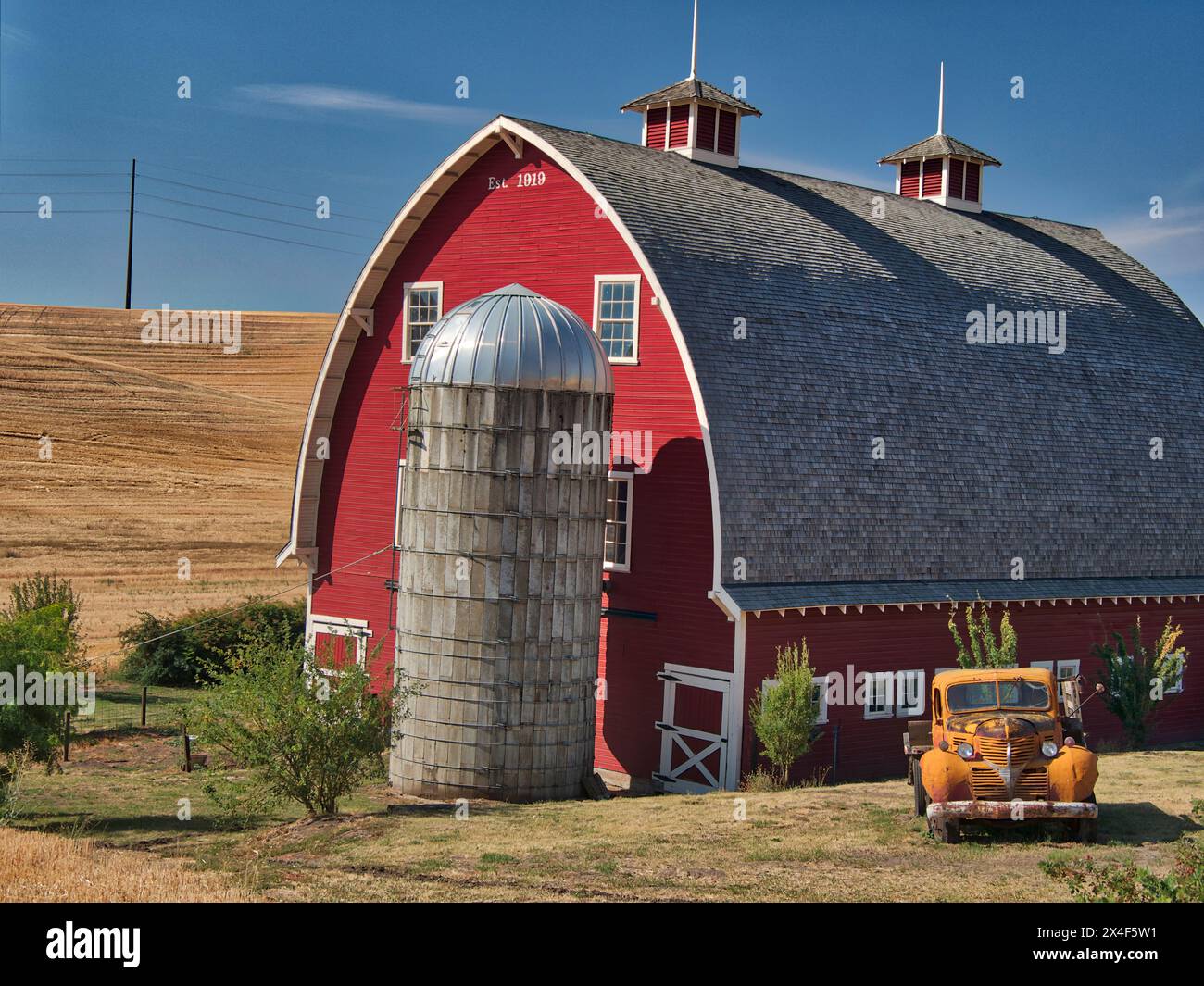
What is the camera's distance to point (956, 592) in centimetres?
2664

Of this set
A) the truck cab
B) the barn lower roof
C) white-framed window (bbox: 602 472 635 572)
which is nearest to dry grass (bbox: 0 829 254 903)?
the truck cab

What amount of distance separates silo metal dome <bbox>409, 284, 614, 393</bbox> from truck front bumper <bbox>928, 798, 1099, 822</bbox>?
942 cm

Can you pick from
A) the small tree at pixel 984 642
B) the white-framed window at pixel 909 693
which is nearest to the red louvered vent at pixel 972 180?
the small tree at pixel 984 642

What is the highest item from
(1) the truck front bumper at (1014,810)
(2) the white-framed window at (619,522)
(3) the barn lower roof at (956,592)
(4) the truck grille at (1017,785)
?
(2) the white-framed window at (619,522)

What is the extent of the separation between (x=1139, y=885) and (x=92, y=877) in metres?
10.7

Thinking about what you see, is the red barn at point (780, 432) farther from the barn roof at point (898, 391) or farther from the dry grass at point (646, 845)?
the dry grass at point (646, 845)

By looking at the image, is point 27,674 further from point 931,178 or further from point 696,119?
point 931,178

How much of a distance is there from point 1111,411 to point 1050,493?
10.9ft

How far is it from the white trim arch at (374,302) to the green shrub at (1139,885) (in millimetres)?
10286

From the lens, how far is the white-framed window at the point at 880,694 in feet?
84.4

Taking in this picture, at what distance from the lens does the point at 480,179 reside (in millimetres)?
28438

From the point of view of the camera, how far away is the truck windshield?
696 inches

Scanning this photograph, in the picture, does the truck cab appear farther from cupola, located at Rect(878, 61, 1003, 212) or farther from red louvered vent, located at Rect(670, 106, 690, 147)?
cupola, located at Rect(878, 61, 1003, 212)
